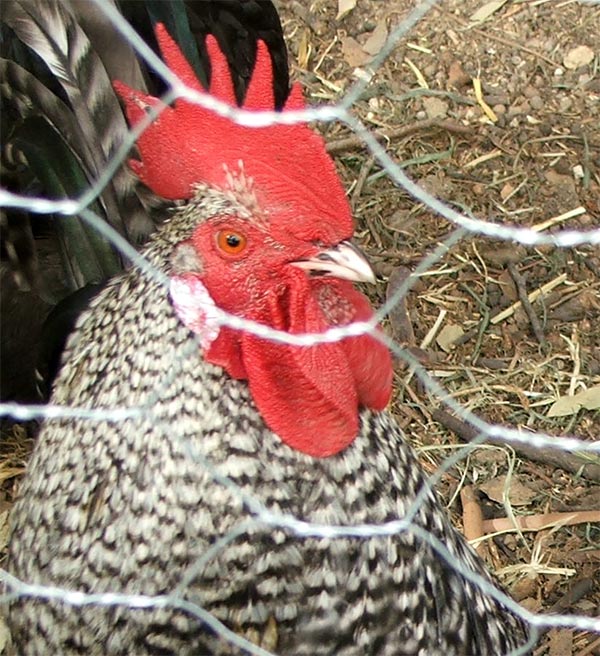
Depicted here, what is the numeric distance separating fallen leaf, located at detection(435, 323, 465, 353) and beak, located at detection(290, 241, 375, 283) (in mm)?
977

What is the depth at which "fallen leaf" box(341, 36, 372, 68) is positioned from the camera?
7.80 ft

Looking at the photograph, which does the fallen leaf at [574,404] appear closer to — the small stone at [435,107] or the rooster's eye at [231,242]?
the small stone at [435,107]

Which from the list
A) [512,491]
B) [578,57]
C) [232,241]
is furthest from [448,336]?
[232,241]

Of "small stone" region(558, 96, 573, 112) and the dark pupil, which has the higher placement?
the dark pupil

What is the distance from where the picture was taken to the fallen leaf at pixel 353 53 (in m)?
2.38

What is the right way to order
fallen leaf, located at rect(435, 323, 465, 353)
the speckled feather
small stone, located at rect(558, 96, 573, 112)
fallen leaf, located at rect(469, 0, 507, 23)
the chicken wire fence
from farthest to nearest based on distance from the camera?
fallen leaf, located at rect(469, 0, 507, 23), small stone, located at rect(558, 96, 573, 112), fallen leaf, located at rect(435, 323, 465, 353), the speckled feather, the chicken wire fence

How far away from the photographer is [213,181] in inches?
39.4

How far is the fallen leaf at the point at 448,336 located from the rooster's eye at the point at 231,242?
3.33 ft

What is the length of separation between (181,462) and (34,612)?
0.35m

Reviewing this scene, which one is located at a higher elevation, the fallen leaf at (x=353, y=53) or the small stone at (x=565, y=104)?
the fallen leaf at (x=353, y=53)

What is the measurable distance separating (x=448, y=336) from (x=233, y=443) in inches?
38.4

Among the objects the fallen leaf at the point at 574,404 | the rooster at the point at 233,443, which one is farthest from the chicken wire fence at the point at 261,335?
the fallen leaf at the point at 574,404

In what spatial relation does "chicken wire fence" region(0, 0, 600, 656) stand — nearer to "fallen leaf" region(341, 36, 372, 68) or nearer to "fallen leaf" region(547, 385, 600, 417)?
"fallen leaf" region(547, 385, 600, 417)

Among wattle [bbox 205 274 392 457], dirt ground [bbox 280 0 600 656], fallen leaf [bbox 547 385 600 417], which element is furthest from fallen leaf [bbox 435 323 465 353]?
wattle [bbox 205 274 392 457]
